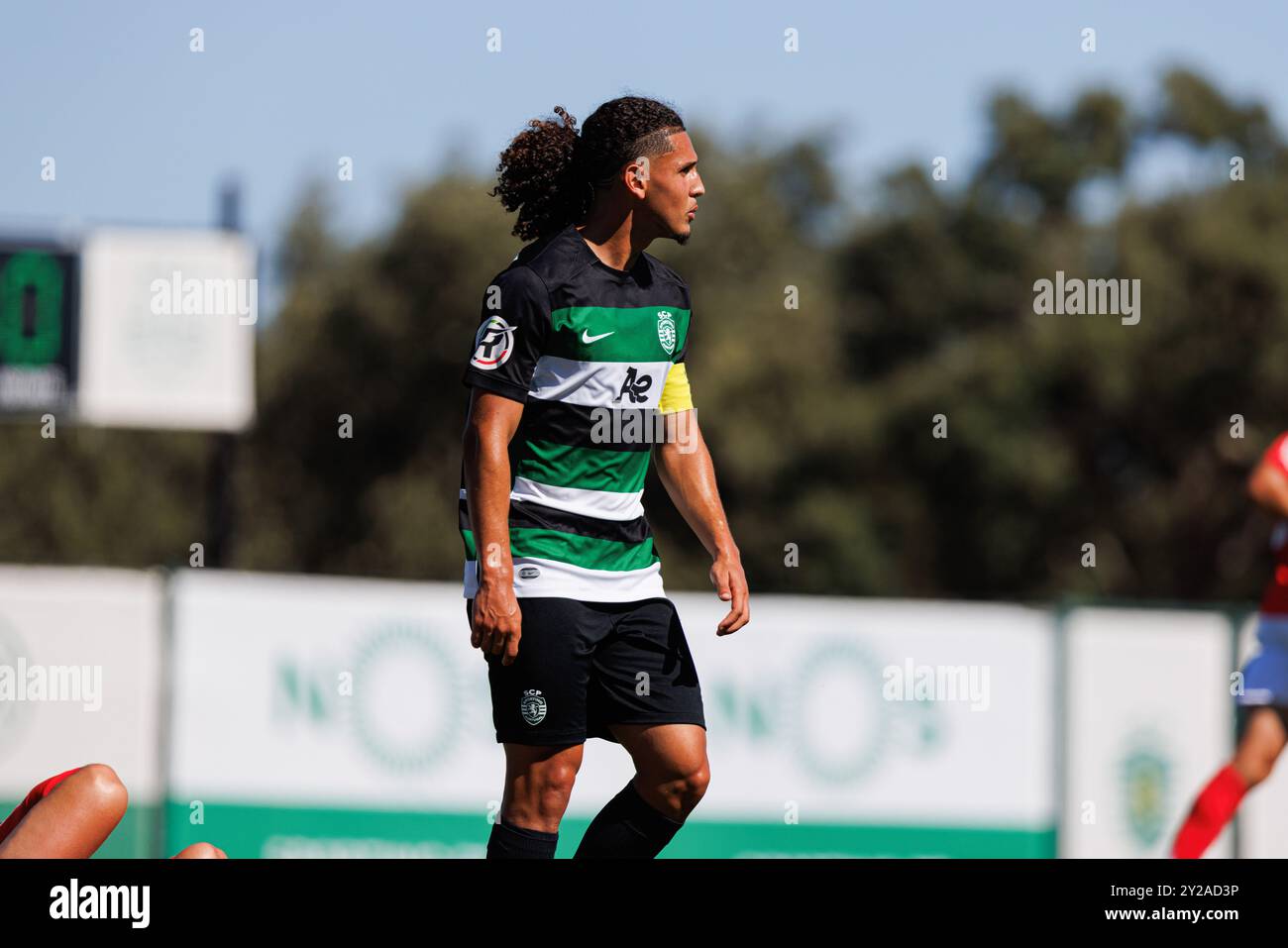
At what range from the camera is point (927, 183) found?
45969 millimetres

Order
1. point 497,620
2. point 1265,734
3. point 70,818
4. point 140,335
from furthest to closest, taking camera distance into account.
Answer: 1. point 140,335
2. point 1265,734
3. point 497,620
4. point 70,818

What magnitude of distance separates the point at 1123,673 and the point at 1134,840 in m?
0.99

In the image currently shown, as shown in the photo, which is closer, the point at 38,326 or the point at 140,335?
the point at 38,326

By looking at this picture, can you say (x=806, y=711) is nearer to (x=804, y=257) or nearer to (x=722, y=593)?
(x=722, y=593)

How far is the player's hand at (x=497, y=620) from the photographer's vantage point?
462 cm

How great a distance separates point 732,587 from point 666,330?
73cm

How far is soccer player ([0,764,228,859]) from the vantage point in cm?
396

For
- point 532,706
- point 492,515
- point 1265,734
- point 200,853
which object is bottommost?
point 1265,734

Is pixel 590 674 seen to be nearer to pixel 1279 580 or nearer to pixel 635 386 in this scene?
pixel 635 386

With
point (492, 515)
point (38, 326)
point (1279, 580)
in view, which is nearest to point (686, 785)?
point (492, 515)

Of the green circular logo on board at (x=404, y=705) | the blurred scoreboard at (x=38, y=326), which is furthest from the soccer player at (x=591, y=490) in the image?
the blurred scoreboard at (x=38, y=326)

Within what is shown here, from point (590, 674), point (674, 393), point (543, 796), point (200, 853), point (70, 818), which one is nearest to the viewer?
point (70, 818)

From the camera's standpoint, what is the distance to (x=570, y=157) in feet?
17.1

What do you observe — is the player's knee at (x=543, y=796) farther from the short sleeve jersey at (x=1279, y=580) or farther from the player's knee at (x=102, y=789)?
the short sleeve jersey at (x=1279, y=580)
